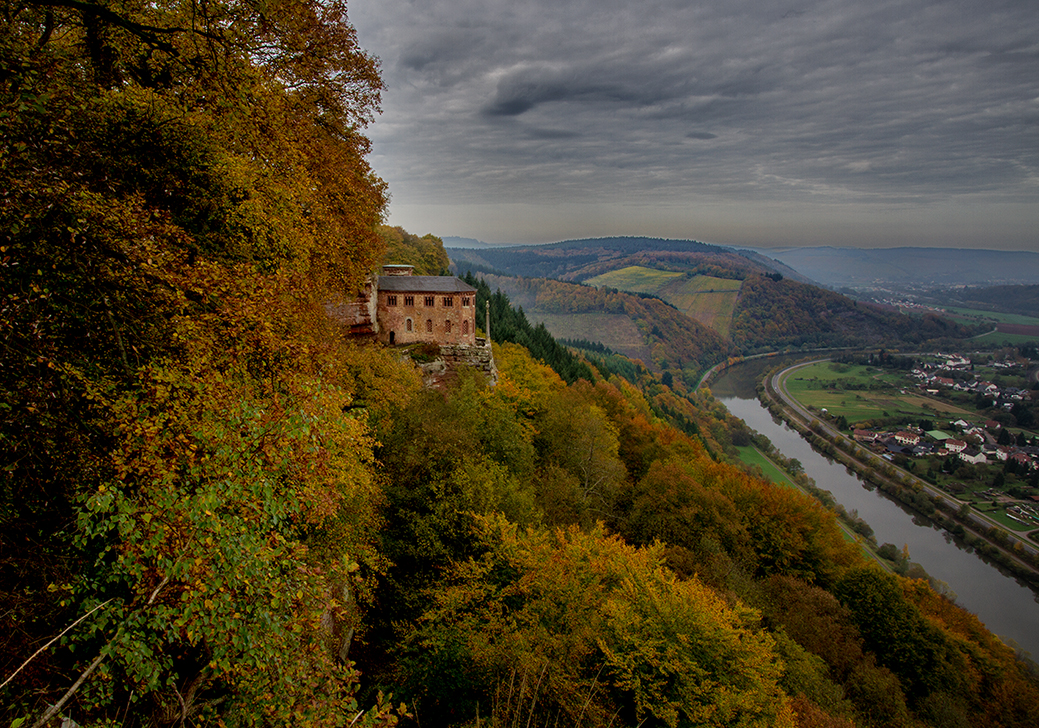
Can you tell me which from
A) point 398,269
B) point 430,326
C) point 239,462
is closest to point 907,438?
point 430,326

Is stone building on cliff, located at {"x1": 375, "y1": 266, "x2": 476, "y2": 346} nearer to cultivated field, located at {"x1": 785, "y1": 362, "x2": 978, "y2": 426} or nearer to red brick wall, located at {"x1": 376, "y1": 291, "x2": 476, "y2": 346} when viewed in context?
red brick wall, located at {"x1": 376, "y1": 291, "x2": 476, "y2": 346}

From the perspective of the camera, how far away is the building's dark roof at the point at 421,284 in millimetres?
29297

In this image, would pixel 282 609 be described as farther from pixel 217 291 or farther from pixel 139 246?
pixel 139 246

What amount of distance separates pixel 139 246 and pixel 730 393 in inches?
6158

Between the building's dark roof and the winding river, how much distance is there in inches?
2326

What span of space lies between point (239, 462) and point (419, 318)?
24156 millimetres

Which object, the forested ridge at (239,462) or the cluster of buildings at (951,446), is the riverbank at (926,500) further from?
the forested ridge at (239,462)

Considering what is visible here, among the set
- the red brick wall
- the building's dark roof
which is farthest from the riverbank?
the building's dark roof

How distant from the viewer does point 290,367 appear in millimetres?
7895

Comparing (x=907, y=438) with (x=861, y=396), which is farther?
(x=861, y=396)

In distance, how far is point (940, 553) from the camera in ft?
206

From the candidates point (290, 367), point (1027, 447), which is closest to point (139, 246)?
point (290, 367)

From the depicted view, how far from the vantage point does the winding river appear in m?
50.8

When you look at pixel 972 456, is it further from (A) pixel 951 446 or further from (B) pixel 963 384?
(B) pixel 963 384
